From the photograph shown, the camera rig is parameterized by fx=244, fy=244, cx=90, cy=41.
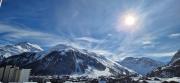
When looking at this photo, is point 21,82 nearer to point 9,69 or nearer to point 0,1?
point 9,69

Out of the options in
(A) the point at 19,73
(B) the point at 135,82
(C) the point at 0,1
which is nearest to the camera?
(C) the point at 0,1

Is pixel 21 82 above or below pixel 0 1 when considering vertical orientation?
below

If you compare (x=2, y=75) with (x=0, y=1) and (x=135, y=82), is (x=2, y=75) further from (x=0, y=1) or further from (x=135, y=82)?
(x=135, y=82)

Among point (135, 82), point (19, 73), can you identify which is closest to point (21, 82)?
point (19, 73)

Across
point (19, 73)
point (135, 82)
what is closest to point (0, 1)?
point (19, 73)

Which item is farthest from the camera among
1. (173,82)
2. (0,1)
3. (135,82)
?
(135,82)

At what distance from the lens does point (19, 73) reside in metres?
62.1

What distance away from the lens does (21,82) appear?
204 ft

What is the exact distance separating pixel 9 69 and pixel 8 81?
124 inches

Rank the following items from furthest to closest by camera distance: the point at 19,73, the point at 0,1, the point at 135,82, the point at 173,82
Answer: the point at 135,82, the point at 173,82, the point at 19,73, the point at 0,1

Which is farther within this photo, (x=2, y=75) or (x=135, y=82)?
(x=135, y=82)

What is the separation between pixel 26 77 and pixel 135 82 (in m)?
141

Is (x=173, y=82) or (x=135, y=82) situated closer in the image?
(x=173, y=82)

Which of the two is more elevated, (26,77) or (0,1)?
→ (0,1)
